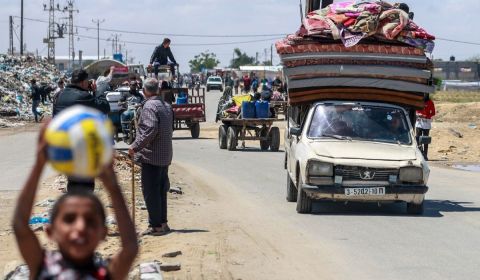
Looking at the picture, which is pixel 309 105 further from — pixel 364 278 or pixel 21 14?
pixel 21 14

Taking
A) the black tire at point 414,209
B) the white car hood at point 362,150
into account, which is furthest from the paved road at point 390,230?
the white car hood at point 362,150

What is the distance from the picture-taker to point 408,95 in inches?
621

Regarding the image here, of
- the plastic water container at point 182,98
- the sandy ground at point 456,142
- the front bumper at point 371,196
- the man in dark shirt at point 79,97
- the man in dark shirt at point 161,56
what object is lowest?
the sandy ground at point 456,142

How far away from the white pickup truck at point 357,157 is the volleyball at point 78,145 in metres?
10.1

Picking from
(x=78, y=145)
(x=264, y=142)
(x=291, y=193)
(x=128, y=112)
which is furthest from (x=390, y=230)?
(x=264, y=142)

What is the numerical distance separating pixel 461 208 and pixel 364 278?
643 centimetres

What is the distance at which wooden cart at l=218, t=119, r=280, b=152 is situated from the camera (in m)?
28.3

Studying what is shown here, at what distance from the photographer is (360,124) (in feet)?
48.5

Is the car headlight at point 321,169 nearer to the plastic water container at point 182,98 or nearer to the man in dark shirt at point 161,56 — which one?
the man in dark shirt at point 161,56

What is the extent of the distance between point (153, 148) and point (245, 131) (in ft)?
57.2

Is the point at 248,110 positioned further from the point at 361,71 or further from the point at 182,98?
the point at 361,71

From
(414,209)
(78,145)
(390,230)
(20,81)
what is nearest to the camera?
(78,145)

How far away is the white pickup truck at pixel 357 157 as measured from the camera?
13.6 metres

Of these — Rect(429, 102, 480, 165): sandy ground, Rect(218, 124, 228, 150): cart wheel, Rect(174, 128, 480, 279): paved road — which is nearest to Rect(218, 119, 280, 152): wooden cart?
Rect(218, 124, 228, 150): cart wheel
